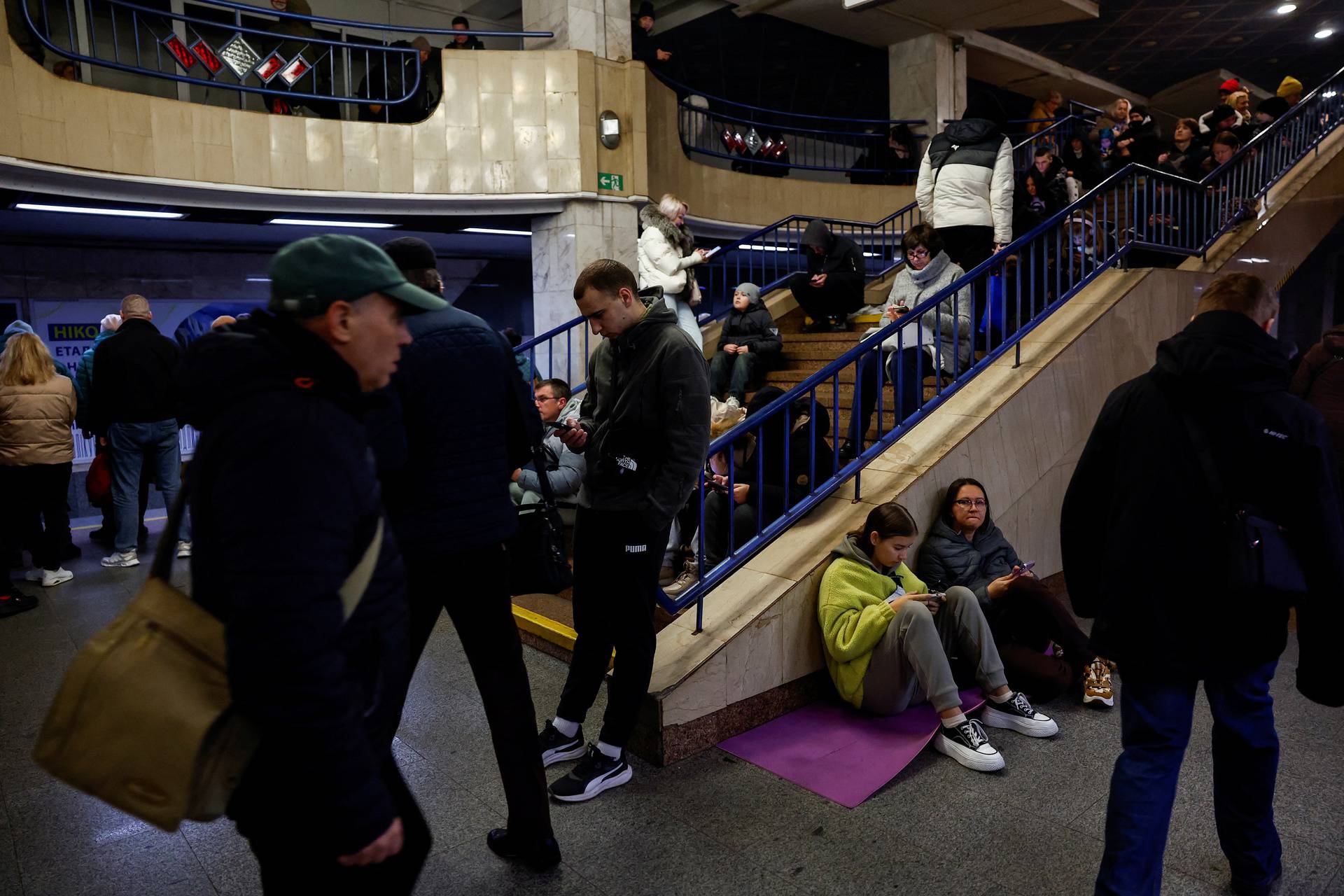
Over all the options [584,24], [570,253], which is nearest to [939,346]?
[570,253]

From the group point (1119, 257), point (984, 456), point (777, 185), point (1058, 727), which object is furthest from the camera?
point (777, 185)

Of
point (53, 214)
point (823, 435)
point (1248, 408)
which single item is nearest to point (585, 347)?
point (823, 435)

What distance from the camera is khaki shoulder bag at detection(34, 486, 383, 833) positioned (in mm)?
1266

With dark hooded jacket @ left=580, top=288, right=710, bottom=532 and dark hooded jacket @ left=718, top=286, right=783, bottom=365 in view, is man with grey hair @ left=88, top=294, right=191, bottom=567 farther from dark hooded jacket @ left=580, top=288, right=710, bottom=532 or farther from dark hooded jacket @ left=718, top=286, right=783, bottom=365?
dark hooded jacket @ left=580, top=288, right=710, bottom=532

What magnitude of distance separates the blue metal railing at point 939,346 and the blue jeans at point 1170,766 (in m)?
1.75

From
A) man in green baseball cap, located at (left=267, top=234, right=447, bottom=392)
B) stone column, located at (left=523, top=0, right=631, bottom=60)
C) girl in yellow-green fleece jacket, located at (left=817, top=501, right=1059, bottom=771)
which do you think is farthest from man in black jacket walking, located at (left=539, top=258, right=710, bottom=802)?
stone column, located at (left=523, top=0, right=631, bottom=60)

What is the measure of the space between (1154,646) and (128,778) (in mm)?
2177

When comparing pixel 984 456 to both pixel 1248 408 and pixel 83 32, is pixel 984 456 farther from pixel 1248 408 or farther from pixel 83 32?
pixel 83 32

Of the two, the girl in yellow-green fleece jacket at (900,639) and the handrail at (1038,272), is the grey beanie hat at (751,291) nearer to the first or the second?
the handrail at (1038,272)

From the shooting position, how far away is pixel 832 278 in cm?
750

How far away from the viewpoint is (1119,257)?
234 inches

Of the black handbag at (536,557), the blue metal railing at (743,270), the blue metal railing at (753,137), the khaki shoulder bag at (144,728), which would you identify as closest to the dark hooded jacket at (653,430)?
the black handbag at (536,557)

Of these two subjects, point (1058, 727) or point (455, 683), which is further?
point (455, 683)

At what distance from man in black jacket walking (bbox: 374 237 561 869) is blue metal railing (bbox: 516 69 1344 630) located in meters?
1.24
